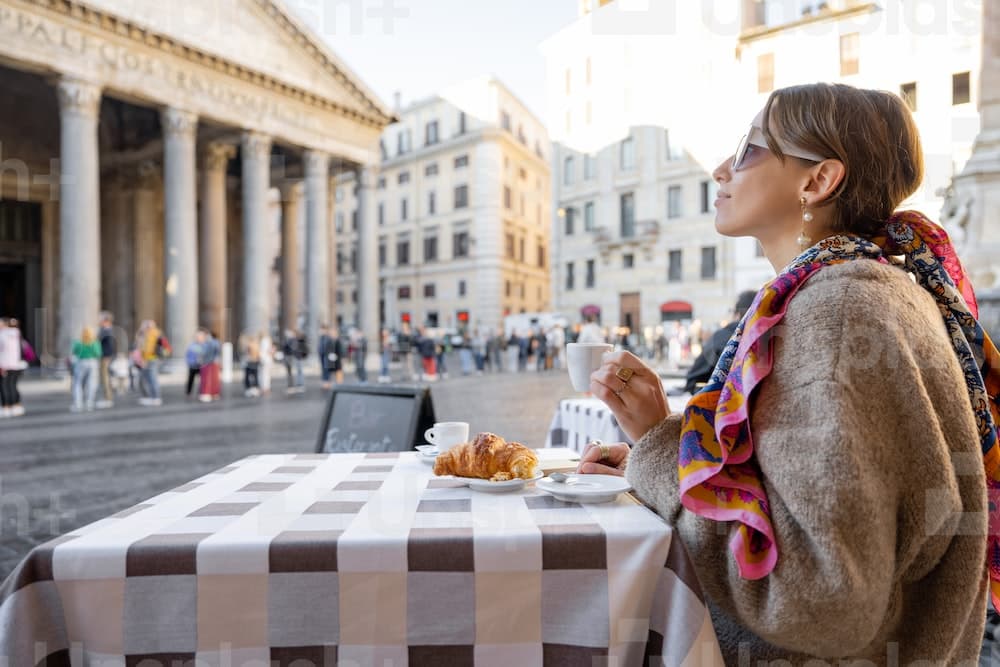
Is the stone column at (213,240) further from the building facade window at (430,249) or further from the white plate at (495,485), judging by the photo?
the building facade window at (430,249)

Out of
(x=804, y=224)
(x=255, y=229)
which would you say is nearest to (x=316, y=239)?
(x=255, y=229)

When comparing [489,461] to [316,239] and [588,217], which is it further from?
[588,217]

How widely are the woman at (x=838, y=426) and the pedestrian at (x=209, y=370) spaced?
13690mm

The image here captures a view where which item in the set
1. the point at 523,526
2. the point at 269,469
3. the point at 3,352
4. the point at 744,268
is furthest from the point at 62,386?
the point at 744,268

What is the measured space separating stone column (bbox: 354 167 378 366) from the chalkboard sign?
73.8ft

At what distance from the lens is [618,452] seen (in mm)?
1982

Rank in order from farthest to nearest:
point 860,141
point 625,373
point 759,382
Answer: point 625,373, point 860,141, point 759,382

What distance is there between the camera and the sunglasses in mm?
1473

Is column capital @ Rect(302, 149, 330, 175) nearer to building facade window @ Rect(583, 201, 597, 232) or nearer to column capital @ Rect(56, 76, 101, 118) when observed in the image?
column capital @ Rect(56, 76, 101, 118)

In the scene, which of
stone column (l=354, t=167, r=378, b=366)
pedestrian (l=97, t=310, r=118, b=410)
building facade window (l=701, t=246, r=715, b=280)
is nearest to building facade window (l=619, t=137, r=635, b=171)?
building facade window (l=701, t=246, r=715, b=280)

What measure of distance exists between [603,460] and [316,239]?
24.2 metres

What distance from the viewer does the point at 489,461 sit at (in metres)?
1.84

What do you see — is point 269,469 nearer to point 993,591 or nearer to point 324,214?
point 993,591

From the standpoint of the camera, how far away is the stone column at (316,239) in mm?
24359
